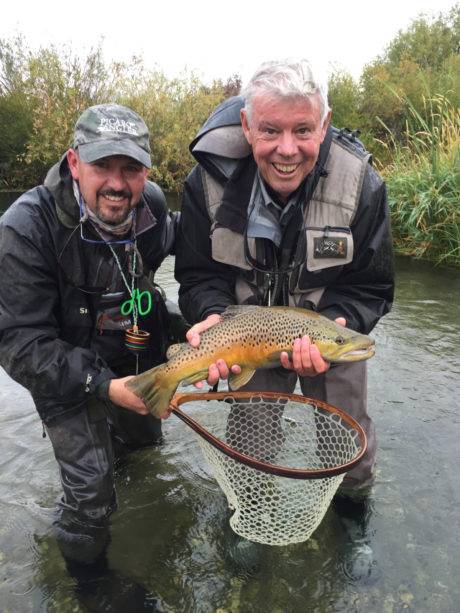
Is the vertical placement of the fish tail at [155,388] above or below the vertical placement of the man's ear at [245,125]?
below

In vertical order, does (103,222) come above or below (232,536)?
above

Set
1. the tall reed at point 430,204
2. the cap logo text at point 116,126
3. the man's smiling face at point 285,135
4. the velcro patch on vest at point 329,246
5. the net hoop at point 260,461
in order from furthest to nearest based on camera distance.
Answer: the tall reed at point 430,204
the velcro patch on vest at point 329,246
the cap logo text at point 116,126
the man's smiling face at point 285,135
the net hoop at point 260,461

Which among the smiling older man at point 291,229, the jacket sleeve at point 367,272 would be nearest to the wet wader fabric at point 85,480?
the smiling older man at point 291,229

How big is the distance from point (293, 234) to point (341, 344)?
25.4 inches

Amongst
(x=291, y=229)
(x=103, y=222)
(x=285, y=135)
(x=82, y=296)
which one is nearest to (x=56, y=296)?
(x=82, y=296)

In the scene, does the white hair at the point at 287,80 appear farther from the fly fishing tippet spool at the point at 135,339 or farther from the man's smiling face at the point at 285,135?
the fly fishing tippet spool at the point at 135,339

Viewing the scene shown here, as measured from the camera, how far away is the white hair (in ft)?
7.61

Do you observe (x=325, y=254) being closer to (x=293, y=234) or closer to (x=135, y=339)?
(x=293, y=234)

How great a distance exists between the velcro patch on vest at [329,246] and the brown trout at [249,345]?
0.34 metres

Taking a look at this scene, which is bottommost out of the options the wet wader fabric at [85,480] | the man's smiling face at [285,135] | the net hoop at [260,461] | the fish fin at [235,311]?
the wet wader fabric at [85,480]

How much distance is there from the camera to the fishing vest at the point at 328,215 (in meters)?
2.69

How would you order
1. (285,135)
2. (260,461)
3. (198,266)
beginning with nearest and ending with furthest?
1. (260,461)
2. (285,135)
3. (198,266)

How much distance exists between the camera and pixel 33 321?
251cm

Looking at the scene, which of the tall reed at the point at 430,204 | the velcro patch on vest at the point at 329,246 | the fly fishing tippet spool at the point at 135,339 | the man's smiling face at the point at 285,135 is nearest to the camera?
the man's smiling face at the point at 285,135
